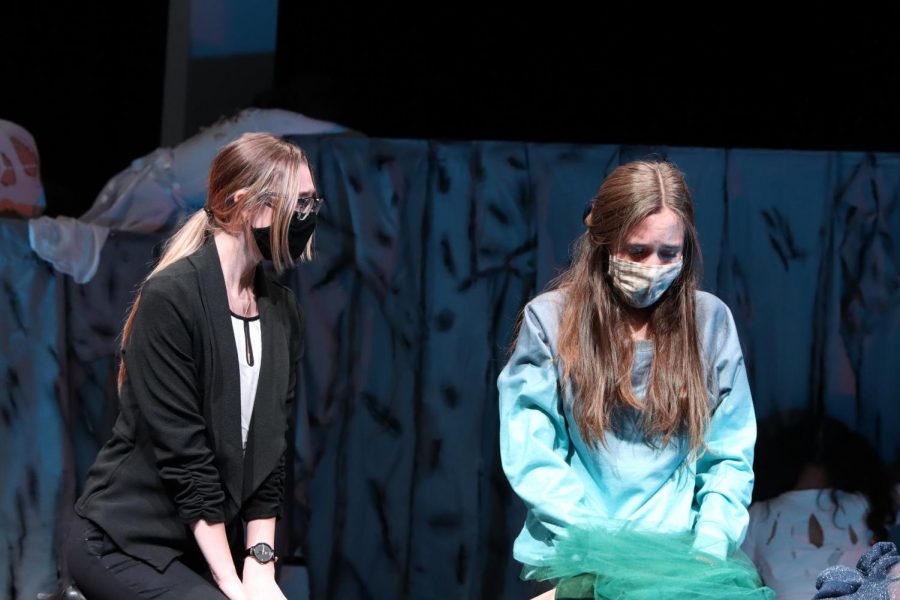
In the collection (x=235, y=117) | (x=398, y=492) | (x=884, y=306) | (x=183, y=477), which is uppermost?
(x=235, y=117)

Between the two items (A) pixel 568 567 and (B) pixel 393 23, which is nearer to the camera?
(A) pixel 568 567

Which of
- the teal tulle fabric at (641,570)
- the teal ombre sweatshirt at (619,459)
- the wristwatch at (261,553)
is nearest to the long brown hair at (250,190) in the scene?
the wristwatch at (261,553)

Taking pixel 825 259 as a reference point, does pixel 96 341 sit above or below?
→ below

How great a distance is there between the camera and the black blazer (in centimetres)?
197

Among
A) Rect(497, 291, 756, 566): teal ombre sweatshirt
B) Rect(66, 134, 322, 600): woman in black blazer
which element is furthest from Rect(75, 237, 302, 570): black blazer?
Rect(497, 291, 756, 566): teal ombre sweatshirt

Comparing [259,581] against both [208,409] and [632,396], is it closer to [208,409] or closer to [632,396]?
[208,409]

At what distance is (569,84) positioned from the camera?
445 centimetres

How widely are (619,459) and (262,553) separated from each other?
0.68m

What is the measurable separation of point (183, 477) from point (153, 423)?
0.11 meters

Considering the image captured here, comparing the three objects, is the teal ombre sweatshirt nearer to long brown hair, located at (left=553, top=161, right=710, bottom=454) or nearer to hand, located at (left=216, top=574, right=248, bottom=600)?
long brown hair, located at (left=553, top=161, right=710, bottom=454)

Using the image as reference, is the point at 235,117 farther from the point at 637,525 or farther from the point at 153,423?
the point at 637,525

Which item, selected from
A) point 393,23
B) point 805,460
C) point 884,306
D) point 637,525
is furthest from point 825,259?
point 393,23

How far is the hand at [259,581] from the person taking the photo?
207cm

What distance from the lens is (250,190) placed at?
6.84 feet
